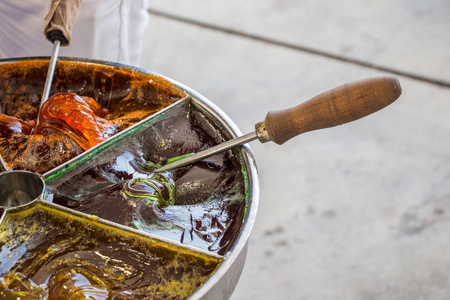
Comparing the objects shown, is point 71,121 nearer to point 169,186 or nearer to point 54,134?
point 54,134

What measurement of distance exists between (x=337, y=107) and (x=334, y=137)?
1.86 m

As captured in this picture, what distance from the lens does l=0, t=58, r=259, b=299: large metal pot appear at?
873 millimetres

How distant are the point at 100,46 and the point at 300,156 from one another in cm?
122

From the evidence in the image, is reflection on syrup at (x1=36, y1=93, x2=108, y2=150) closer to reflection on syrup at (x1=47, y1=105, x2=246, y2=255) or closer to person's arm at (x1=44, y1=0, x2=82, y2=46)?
reflection on syrup at (x1=47, y1=105, x2=246, y2=255)

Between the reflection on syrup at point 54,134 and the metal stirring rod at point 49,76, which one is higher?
the metal stirring rod at point 49,76

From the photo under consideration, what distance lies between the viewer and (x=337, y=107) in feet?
3.25

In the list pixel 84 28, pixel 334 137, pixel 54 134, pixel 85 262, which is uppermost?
pixel 84 28

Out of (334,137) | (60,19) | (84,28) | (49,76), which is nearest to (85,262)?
(49,76)

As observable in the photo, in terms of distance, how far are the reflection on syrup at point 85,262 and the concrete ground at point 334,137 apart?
1.32 m

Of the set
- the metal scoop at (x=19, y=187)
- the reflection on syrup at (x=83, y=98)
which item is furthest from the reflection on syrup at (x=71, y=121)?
the metal scoop at (x=19, y=187)

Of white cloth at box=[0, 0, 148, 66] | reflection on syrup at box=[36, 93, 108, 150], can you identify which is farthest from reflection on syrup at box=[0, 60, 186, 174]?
white cloth at box=[0, 0, 148, 66]

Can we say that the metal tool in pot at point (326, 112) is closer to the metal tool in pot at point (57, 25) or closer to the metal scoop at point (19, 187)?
the metal scoop at point (19, 187)

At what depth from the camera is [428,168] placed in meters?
2.63

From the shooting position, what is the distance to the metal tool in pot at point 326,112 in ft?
3.17
